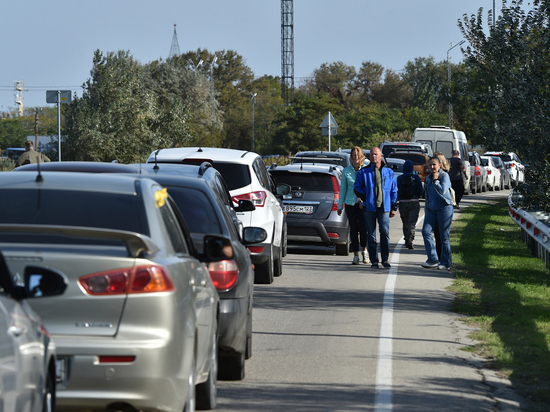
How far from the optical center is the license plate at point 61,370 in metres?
4.63

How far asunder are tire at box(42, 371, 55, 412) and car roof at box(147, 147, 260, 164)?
7.43 meters

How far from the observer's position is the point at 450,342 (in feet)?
30.2

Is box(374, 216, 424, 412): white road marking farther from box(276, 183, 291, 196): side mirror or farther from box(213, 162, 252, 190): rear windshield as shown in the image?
box(213, 162, 252, 190): rear windshield

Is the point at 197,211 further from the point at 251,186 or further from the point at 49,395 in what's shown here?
the point at 251,186

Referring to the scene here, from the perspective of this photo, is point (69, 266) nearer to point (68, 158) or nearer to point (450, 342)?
point (450, 342)

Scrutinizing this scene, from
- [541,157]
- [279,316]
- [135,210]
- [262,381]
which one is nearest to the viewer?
[135,210]

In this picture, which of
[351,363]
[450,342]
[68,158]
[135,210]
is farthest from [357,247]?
[68,158]

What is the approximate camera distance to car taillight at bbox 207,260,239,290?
23.0 feet

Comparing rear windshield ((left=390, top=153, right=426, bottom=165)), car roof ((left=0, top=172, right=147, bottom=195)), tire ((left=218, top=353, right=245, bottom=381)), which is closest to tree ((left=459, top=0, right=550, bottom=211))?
tire ((left=218, top=353, right=245, bottom=381))

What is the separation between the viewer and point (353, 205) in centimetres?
1597

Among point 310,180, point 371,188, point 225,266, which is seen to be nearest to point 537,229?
point 371,188

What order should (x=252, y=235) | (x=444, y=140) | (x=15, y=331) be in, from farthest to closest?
(x=444, y=140), (x=252, y=235), (x=15, y=331)

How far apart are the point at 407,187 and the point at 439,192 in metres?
3.68

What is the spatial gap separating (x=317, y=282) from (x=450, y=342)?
461 centimetres
